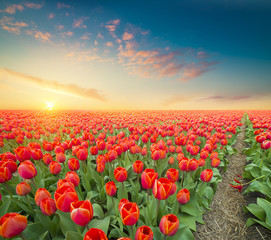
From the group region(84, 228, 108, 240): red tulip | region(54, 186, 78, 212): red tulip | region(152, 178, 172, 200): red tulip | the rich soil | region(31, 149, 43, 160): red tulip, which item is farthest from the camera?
region(31, 149, 43, 160): red tulip

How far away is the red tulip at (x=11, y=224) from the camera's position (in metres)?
1.27

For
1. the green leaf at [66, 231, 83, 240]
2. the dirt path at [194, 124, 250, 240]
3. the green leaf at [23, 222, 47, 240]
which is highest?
the green leaf at [66, 231, 83, 240]

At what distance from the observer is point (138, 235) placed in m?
1.21

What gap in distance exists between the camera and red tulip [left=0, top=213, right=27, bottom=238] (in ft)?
4.16

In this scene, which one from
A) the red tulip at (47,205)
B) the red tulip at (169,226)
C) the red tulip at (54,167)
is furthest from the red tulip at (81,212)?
the red tulip at (54,167)

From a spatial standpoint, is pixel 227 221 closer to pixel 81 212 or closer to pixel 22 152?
pixel 81 212

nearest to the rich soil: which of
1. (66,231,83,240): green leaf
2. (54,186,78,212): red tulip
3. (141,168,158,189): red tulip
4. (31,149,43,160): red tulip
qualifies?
(141,168,158,189): red tulip

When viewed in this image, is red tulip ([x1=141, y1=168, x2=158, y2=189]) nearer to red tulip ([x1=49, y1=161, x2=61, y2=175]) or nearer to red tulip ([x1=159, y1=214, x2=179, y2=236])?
red tulip ([x1=159, y1=214, x2=179, y2=236])

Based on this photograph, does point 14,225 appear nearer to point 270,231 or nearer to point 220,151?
point 270,231

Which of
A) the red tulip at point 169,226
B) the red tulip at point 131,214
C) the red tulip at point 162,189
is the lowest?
the red tulip at point 169,226

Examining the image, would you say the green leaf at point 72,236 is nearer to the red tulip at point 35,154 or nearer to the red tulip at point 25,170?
the red tulip at point 25,170

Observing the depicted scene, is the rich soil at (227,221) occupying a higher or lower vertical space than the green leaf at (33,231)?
lower

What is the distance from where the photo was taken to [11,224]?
4.24ft

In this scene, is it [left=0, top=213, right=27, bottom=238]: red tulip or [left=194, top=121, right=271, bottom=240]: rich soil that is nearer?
[left=0, top=213, right=27, bottom=238]: red tulip
